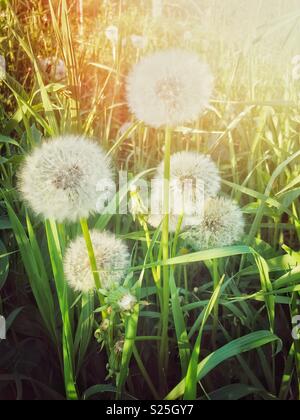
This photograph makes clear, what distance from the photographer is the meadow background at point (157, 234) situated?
1.90 ft

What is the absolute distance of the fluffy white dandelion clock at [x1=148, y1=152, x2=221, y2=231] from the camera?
543 millimetres

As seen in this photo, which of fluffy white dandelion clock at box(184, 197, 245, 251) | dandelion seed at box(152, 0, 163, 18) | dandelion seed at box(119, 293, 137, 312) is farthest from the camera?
dandelion seed at box(152, 0, 163, 18)

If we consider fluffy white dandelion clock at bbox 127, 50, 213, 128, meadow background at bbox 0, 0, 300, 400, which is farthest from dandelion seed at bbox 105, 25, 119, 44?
fluffy white dandelion clock at bbox 127, 50, 213, 128

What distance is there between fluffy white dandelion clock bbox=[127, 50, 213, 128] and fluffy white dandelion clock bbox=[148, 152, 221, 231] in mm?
60

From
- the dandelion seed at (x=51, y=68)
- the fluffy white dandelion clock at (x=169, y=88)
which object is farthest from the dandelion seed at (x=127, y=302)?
the dandelion seed at (x=51, y=68)

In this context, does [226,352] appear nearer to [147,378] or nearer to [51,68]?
[147,378]

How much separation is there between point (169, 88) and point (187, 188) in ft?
0.36

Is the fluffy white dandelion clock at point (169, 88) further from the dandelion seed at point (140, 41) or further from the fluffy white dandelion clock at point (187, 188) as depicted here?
the dandelion seed at point (140, 41)

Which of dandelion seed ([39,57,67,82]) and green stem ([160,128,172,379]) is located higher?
dandelion seed ([39,57,67,82])

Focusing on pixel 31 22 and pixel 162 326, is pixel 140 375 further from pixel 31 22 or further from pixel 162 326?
pixel 31 22

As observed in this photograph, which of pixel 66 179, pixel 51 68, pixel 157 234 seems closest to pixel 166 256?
pixel 157 234

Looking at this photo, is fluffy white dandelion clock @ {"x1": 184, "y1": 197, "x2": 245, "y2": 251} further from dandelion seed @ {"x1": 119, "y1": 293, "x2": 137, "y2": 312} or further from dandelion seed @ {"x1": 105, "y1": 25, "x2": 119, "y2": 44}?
dandelion seed @ {"x1": 105, "y1": 25, "x2": 119, "y2": 44}

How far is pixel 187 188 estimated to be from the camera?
0.54 meters

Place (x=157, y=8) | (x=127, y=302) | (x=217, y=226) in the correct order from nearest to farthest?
1. (x=127, y=302)
2. (x=217, y=226)
3. (x=157, y=8)
